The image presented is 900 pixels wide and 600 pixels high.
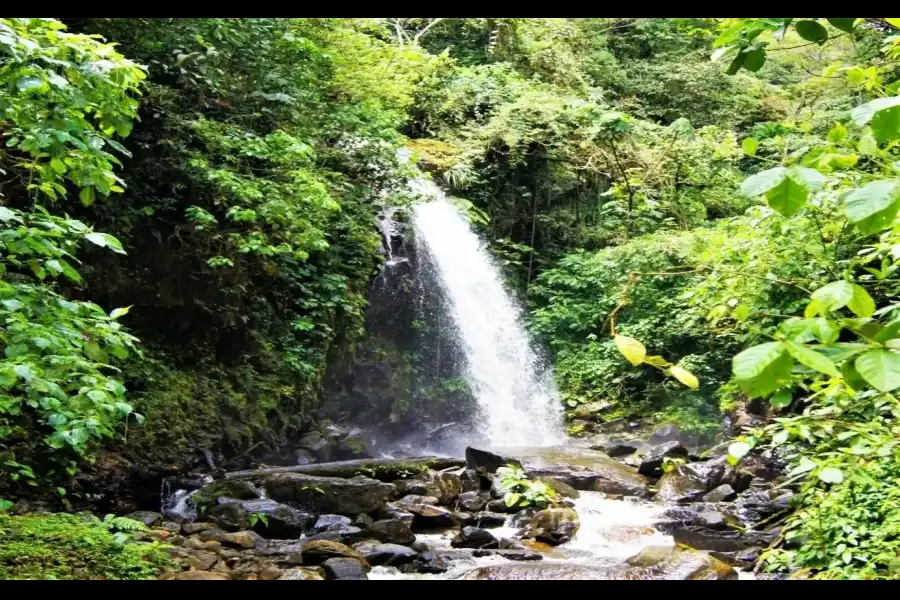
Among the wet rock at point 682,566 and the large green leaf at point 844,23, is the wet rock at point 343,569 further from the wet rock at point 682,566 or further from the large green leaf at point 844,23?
the large green leaf at point 844,23

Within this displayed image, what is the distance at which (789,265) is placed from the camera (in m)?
8.29

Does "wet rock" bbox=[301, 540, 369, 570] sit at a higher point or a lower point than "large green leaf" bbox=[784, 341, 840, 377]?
lower

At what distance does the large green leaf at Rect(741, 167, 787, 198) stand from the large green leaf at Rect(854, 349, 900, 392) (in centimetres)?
33

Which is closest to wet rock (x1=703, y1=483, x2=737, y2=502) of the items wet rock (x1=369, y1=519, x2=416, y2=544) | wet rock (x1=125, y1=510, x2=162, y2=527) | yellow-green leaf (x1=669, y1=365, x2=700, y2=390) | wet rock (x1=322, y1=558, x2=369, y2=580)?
wet rock (x1=369, y1=519, x2=416, y2=544)

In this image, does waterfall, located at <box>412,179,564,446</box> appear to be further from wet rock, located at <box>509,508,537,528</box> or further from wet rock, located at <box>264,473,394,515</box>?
wet rock, located at <box>264,473,394,515</box>

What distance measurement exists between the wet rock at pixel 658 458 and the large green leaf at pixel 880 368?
908 cm

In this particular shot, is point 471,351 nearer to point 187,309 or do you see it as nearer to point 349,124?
point 349,124

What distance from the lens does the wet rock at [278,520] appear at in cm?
645

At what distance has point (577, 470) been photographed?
30.6 feet

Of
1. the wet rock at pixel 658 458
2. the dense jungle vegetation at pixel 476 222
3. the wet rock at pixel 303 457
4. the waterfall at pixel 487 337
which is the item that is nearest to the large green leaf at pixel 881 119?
the dense jungle vegetation at pixel 476 222

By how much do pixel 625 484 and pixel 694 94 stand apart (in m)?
13.5

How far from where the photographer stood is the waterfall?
13.5m
